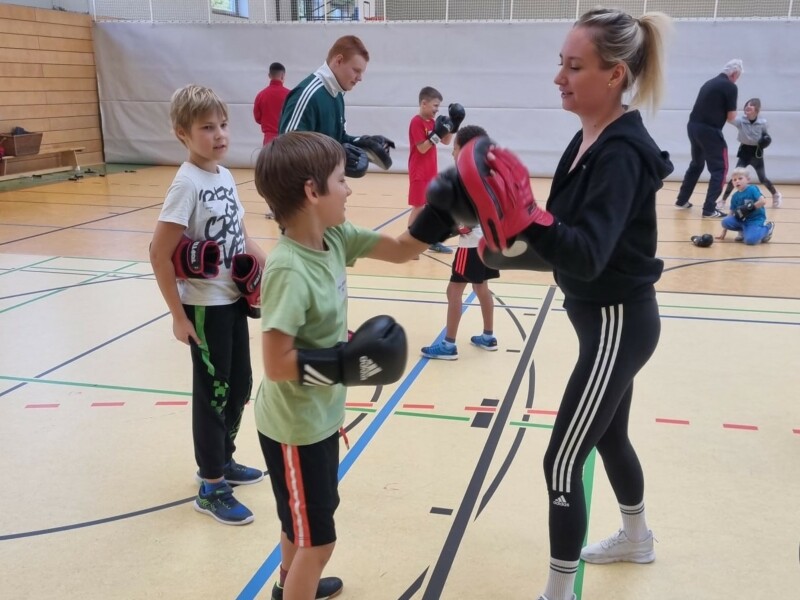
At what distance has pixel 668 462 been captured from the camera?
292 cm

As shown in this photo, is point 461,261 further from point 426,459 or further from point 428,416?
point 426,459

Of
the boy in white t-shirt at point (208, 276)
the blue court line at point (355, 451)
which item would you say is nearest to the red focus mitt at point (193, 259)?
the boy in white t-shirt at point (208, 276)

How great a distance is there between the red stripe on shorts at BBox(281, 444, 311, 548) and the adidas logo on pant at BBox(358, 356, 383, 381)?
0.93 feet

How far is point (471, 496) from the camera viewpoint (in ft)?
8.77

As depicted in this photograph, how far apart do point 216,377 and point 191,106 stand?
37.2 inches

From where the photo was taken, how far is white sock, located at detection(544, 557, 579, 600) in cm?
199

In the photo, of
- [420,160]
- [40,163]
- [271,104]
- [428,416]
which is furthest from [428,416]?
[40,163]

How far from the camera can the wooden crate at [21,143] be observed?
10.5 m

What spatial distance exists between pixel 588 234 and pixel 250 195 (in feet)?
29.5

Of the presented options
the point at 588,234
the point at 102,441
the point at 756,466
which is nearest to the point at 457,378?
the point at 756,466

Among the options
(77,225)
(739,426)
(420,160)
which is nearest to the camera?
(739,426)

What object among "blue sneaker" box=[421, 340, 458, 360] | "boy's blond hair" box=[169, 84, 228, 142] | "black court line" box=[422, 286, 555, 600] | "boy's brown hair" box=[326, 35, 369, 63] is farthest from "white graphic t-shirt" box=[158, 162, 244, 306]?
"blue sneaker" box=[421, 340, 458, 360]

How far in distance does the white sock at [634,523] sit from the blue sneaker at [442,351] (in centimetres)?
187

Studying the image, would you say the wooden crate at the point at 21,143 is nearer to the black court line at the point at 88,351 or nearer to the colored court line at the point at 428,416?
the black court line at the point at 88,351
